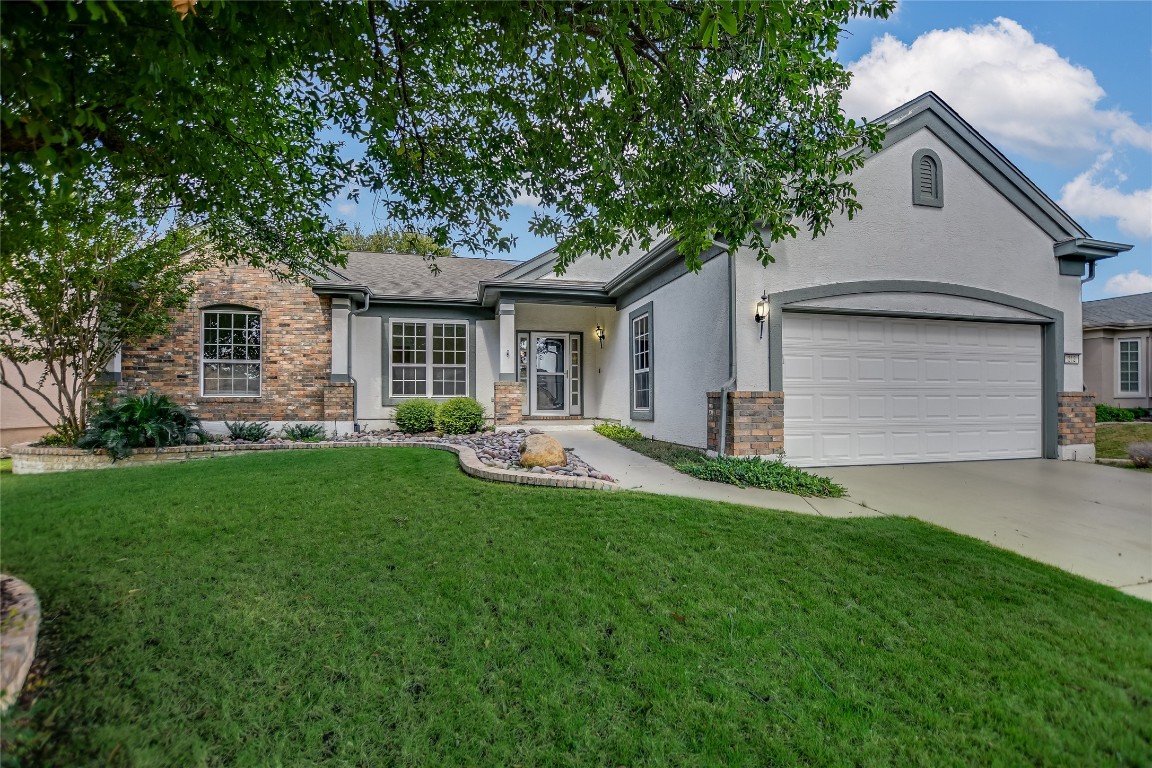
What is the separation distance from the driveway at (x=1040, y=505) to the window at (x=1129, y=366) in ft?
38.8

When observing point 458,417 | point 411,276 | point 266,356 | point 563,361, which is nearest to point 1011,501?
point 458,417

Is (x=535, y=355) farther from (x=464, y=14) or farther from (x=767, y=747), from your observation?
(x=767, y=747)

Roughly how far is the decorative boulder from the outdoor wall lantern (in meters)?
3.27

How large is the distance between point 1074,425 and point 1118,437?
11.7 ft

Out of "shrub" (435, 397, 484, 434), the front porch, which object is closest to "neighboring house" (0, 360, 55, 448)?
"shrub" (435, 397, 484, 434)

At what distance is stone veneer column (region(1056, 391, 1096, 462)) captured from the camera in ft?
24.9

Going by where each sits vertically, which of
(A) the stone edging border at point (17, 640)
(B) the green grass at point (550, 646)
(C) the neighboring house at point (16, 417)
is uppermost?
(C) the neighboring house at point (16, 417)

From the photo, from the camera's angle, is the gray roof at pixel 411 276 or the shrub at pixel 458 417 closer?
the shrub at pixel 458 417

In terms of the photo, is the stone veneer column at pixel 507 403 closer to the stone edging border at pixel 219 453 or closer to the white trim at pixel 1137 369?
the stone edging border at pixel 219 453

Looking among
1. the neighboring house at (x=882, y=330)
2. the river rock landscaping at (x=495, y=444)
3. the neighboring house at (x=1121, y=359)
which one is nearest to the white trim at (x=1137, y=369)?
the neighboring house at (x=1121, y=359)

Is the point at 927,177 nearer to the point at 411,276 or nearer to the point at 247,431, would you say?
the point at 411,276

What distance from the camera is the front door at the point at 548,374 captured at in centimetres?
1203

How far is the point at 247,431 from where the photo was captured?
30.1 ft

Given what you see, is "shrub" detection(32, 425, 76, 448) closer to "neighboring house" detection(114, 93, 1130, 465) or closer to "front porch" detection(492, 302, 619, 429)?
"neighboring house" detection(114, 93, 1130, 465)
